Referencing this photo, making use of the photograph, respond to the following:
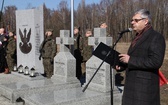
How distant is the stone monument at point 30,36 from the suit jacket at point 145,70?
5.39 m

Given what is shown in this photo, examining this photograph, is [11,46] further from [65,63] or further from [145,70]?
[145,70]

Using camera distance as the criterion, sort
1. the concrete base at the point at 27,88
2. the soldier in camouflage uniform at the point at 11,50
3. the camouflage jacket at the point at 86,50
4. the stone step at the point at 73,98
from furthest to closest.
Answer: the soldier in camouflage uniform at the point at 11,50
the camouflage jacket at the point at 86,50
the concrete base at the point at 27,88
the stone step at the point at 73,98

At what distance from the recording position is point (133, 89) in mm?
3000

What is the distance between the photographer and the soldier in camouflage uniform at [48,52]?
7716 millimetres

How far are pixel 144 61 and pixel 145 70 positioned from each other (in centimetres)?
17

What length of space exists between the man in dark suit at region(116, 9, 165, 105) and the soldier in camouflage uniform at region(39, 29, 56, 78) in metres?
4.91

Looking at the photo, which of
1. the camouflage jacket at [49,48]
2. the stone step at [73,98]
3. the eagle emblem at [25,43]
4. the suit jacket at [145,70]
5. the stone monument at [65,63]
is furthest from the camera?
the eagle emblem at [25,43]

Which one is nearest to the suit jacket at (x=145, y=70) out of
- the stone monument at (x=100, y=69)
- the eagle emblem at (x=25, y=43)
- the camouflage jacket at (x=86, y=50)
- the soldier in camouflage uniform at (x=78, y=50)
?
the stone monument at (x=100, y=69)

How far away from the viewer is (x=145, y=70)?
289 centimetres

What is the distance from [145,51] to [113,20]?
27378 mm

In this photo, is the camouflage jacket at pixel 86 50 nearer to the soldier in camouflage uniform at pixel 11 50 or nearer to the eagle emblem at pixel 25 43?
the eagle emblem at pixel 25 43

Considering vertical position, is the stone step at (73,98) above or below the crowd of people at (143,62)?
below

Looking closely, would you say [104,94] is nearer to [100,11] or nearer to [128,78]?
[128,78]

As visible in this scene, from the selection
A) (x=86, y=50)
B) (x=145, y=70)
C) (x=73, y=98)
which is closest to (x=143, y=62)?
(x=145, y=70)
